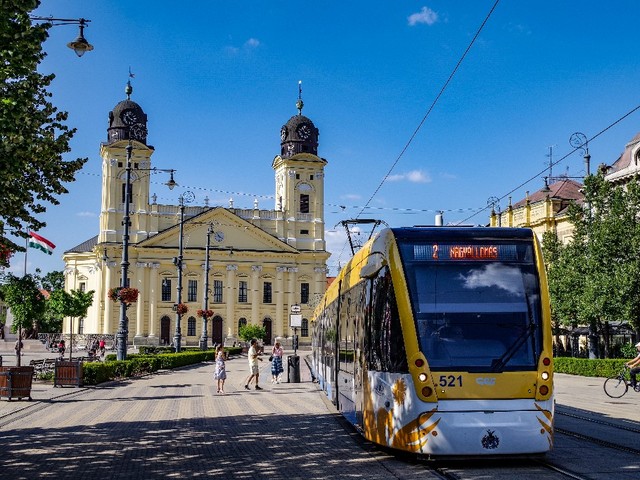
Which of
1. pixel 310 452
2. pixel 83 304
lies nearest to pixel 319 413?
pixel 310 452

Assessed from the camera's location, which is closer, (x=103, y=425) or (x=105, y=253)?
(x=103, y=425)

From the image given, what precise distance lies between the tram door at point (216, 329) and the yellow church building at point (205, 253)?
0.36ft

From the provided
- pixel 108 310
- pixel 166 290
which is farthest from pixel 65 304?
pixel 166 290

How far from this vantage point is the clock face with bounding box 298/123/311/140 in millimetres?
90688

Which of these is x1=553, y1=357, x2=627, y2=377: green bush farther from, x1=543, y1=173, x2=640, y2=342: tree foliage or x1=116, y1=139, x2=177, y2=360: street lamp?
x1=116, y1=139, x2=177, y2=360: street lamp

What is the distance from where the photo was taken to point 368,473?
9.96m

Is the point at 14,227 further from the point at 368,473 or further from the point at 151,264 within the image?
the point at 151,264

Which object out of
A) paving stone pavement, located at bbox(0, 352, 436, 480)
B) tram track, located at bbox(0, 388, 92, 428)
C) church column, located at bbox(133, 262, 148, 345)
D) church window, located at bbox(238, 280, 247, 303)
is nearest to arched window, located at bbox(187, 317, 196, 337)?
church column, located at bbox(133, 262, 148, 345)

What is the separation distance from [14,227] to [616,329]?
1605 inches

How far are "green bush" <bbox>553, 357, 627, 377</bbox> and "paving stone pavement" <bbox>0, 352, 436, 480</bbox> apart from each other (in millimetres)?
Result: 16186

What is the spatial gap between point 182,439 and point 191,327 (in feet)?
245

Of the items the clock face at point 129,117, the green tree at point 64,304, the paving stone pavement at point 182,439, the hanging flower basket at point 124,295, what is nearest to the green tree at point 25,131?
the paving stone pavement at point 182,439

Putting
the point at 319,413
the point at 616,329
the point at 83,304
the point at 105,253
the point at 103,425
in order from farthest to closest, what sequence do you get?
the point at 105,253 → the point at 616,329 → the point at 83,304 → the point at 319,413 → the point at 103,425

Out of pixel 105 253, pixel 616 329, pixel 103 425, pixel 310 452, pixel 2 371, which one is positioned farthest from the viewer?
pixel 105 253
